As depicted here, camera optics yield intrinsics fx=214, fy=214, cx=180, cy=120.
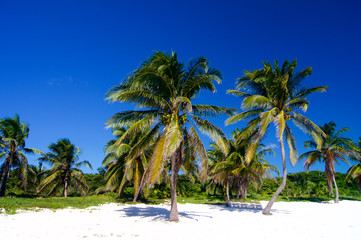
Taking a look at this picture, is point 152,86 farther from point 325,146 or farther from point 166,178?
point 325,146

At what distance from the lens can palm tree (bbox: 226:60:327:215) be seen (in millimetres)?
12422

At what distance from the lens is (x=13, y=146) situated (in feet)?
57.7

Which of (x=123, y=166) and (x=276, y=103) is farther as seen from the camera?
(x=123, y=166)

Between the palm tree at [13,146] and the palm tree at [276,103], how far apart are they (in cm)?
1704

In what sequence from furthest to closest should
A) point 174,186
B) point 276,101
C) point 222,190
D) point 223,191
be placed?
point 222,190 < point 223,191 < point 276,101 < point 174,186

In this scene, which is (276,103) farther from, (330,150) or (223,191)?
(223,191)

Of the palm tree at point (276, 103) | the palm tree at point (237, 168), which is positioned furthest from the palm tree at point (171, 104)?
the palm tree at point (237, 168)

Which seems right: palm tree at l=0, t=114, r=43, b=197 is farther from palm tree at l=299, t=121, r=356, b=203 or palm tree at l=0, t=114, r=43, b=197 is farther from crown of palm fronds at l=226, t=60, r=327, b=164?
palm tree at l=299, t=121, r=356, b=203

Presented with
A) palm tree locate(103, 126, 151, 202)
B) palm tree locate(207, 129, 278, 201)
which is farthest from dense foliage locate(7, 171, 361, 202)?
palm tree locate(207, 129, 278, 201)

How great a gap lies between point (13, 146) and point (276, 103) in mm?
20410

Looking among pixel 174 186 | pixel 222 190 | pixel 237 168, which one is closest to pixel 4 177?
pixel 174 186

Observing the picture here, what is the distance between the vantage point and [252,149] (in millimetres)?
12773

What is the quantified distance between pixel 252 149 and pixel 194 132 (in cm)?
475

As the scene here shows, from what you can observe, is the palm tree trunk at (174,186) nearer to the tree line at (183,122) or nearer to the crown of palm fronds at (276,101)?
the tree line at (183,122)
